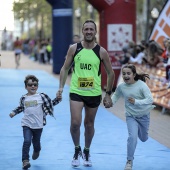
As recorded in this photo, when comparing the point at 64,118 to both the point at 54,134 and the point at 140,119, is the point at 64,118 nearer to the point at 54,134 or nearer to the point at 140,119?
the point at 54,134

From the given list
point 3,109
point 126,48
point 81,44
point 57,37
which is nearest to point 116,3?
point 126,48

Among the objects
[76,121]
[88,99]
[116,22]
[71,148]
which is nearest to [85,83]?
[88,99]

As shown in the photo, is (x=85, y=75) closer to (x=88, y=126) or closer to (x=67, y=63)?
(x=67, y=63)

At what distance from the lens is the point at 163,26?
1764cm

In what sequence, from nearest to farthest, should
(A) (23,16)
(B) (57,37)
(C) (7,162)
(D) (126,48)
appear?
(C) (7,162), (D) (126,48), (B) (57,37), (A) (23,16)

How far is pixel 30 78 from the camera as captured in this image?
24.5 ft

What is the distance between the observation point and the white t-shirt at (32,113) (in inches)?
294

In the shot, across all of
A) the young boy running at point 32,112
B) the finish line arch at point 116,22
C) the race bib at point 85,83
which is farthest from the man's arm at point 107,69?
the finish line arch at point 116,22

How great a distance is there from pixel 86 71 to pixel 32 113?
→ 841mm

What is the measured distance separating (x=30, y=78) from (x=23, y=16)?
6031 centimetres

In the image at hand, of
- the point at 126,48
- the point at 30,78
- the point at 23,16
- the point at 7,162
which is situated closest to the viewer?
the point at 30,78

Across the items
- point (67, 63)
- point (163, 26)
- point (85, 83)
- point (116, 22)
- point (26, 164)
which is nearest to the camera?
point (26, 164)

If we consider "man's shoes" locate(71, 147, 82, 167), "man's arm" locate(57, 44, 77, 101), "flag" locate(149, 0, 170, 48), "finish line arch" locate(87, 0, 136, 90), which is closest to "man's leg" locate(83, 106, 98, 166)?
"man's shoes" locate(71, 147, 82, 167)

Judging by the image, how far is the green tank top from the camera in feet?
24.6
